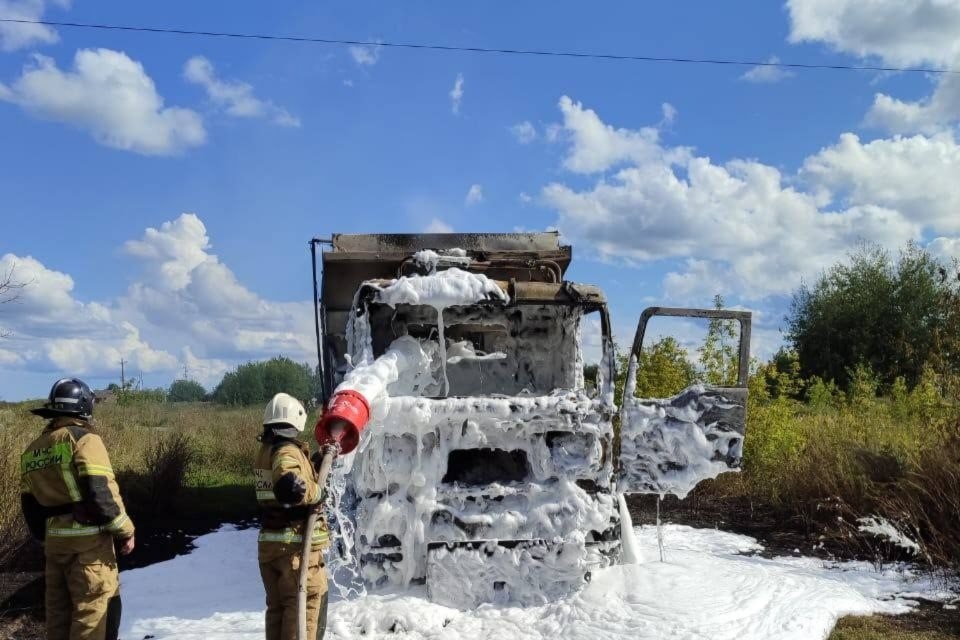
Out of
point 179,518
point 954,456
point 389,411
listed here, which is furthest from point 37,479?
point 954,456

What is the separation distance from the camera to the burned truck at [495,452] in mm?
4844

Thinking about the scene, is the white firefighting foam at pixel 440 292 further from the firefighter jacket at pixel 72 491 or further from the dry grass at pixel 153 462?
the dry grass at pixel 153 462

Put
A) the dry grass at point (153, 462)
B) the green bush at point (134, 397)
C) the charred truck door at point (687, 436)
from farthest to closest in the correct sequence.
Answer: the green bush at point (134, 397) < the dry grass at point (153, 462) < the charred truck door at point (687, 436)

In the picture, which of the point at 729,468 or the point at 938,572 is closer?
the point at 729,468

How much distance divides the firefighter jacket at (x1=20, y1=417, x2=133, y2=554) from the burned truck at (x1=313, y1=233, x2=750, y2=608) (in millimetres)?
1370

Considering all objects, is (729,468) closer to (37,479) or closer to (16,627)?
(37,479)

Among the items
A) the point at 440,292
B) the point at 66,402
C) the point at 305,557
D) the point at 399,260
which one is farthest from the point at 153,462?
the point at 305,557

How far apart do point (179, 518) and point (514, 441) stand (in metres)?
5.55

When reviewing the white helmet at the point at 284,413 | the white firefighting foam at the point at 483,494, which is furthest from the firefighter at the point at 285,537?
the white firefighting foam at the point at 483,494

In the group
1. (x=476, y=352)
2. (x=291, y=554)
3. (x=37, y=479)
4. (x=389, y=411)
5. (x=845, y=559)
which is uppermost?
(x=476, y=352)

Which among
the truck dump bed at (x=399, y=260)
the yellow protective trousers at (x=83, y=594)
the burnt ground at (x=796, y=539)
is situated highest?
the truck dump bed at (x=399, y=260)

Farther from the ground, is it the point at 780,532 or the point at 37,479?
the point at 37,479

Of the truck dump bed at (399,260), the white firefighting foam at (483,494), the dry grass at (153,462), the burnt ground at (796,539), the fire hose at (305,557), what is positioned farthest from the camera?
the dry grass at (153,462)

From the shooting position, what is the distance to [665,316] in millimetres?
5109
